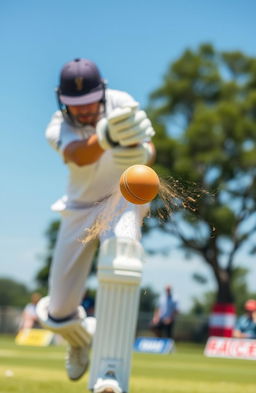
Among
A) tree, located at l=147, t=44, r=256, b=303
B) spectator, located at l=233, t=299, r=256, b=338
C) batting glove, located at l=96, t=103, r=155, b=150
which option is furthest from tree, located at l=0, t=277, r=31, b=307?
batting glove, located at l=96, t=103, r=155, b=150

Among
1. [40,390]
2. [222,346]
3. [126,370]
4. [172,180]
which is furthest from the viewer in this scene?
[222,346]

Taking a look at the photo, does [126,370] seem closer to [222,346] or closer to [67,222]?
[67,222]

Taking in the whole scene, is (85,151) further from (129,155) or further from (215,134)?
(215,134)

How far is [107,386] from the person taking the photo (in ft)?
13.9

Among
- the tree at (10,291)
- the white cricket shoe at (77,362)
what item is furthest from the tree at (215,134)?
the tree at (10,291)

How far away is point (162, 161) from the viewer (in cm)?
3036

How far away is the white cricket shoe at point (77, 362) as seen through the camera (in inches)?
212

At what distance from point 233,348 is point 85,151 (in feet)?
35.6

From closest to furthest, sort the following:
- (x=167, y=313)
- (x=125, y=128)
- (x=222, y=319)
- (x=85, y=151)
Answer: (x=125, y=128) < (x=85, y=151) < (x=167, y=313) < (x=222, y=319)

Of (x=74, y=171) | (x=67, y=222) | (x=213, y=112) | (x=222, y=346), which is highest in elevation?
(x=213, y=112)

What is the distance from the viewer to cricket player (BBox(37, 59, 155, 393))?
435cm

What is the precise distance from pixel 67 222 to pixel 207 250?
24746 mm

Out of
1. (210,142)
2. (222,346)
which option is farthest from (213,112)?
(222,346)

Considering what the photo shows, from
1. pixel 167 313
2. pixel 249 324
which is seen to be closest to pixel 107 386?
pixel 249 324
